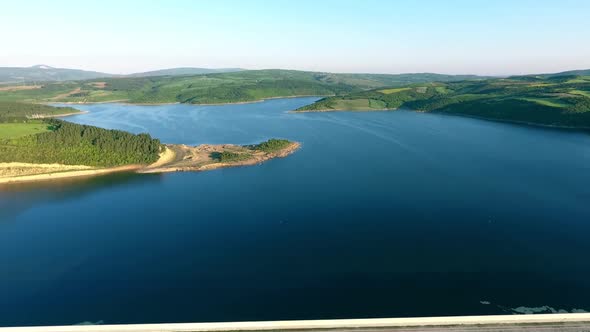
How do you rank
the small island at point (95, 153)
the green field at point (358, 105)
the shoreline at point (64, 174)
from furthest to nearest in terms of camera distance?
the green field at point (358, 105) < the small island at point (95, 153) < the shoreline at point (64, 174)

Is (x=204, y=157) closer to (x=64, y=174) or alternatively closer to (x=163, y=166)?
(x=163, y=166)

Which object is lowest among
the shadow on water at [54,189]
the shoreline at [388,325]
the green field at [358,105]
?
the shoreline at [388,325]

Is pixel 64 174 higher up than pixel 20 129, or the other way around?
pixel 20 129

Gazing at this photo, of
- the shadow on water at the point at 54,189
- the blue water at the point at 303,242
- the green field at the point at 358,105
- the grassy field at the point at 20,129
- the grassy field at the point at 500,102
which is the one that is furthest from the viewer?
the green field at the point at 358,105

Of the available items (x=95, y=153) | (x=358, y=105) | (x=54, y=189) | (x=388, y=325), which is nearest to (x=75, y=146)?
(x=95, y=153)

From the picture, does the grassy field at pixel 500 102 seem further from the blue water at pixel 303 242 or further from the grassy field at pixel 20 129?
the grassy field at pixel 20 129

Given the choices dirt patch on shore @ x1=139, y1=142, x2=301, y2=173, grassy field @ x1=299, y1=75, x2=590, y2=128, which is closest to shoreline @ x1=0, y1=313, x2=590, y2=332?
dirt patch on shore @ x1=139, y1=142, x2=301, y2=173

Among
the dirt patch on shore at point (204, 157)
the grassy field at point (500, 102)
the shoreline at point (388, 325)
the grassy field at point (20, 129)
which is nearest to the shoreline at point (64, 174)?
the dirt patch on shore at point (204, 157)

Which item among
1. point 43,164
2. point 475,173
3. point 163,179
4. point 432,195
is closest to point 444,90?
point 475,173
